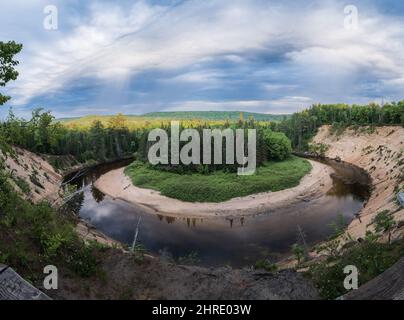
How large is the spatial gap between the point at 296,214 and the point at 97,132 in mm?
75375

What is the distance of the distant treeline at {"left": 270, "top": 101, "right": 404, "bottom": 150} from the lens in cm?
10512

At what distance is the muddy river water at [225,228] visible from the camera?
35938mm

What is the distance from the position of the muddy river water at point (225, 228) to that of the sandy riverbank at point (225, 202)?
5.41 ft

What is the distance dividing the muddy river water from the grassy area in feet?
23.2

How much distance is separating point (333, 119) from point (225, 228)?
96.4 meters

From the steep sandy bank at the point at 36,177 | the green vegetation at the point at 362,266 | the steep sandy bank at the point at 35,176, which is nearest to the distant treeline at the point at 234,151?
the steep sandy bank at the point at 36,177

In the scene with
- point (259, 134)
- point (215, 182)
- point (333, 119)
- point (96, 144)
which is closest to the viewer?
point (215, 182)

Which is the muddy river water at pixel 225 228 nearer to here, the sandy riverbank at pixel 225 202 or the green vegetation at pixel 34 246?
the sandy riverbank at pixel 225 202

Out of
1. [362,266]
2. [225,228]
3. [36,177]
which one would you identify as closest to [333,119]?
[225,228]

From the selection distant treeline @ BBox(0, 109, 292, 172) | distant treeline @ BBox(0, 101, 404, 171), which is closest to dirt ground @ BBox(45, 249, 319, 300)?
distant treeline @ BBox(0, 109, 292, 172)

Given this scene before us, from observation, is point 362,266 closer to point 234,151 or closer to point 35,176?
point 35,176

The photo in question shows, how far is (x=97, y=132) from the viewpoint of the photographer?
107 metres

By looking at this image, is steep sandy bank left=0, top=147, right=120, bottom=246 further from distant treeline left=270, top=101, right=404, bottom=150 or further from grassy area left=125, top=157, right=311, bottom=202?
distant treeline left=270, top=101, right=404, bottom=150

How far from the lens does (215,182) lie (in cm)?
6041
